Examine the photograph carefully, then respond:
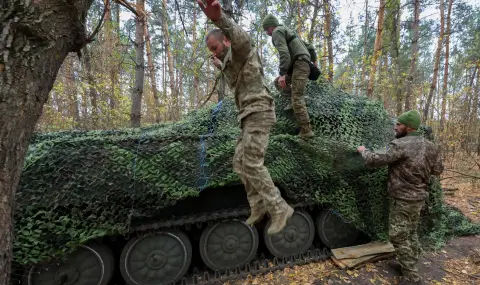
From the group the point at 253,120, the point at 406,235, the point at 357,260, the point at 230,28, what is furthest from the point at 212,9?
the point at 357,260

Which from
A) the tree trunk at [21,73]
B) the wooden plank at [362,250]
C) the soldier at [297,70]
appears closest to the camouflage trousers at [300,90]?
the soldier at [297,70]

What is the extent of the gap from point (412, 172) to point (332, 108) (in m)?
1.46

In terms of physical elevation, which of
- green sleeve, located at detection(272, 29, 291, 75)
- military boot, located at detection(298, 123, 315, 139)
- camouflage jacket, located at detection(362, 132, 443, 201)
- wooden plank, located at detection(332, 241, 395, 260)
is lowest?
wooden plank, located at detection(332, 241, 395, 260)

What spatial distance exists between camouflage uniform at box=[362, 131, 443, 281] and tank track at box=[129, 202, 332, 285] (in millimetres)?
1025

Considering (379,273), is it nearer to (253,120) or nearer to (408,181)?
(408,181)

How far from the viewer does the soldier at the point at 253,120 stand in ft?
7.72

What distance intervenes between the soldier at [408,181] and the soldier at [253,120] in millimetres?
1764

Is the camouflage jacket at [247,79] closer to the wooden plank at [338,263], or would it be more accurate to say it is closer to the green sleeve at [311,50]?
the green sleeve at [311,50]

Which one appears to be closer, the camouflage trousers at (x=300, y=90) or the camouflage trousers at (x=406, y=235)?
the camouflage trousers at (x=406, y=235)

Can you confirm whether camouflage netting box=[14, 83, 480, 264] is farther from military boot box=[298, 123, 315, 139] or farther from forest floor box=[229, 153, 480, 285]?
forest floor box=[229, 153, 480, 285]

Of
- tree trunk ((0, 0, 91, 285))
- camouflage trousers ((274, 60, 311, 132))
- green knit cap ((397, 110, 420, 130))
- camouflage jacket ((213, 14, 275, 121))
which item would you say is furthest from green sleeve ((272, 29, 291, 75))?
tree trunk ((0, 0, 91, 285))

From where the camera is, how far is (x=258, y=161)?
243 centimetres

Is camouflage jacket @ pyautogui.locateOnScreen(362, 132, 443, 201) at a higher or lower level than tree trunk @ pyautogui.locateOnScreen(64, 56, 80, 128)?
lower

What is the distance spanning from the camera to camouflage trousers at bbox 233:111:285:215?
2.40m
